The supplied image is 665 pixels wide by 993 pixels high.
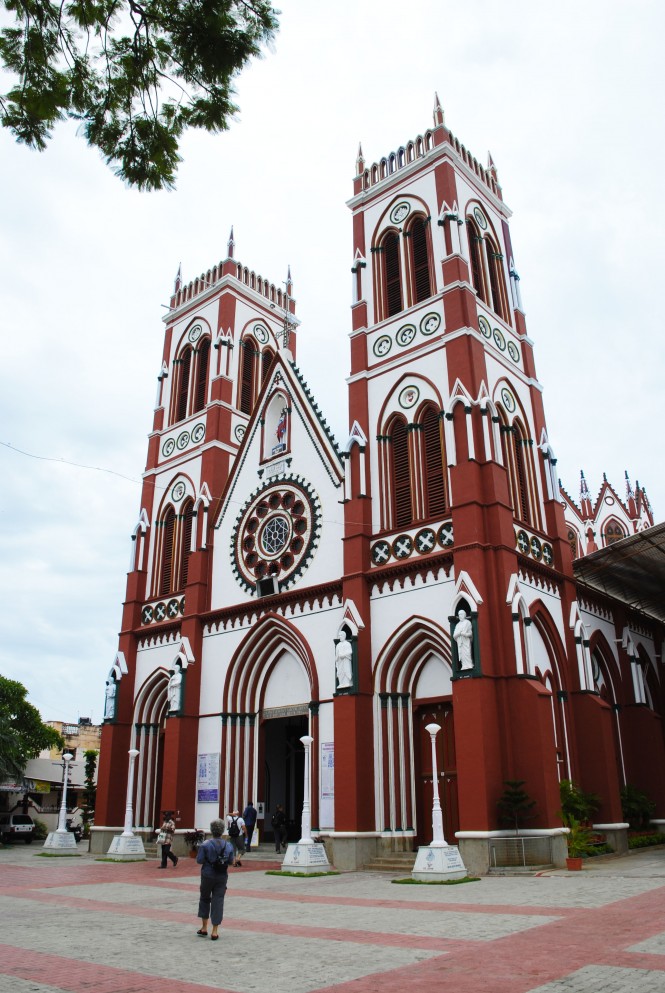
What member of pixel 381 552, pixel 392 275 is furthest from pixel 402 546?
pixel 392 275

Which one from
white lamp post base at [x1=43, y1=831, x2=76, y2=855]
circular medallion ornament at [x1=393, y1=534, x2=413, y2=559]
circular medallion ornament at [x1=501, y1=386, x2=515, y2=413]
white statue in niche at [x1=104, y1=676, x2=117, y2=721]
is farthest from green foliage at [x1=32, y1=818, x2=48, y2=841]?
circular medallion ornament at [x1=501, y1=386, x2=515, y2=413]

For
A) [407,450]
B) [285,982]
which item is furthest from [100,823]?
[285,982]

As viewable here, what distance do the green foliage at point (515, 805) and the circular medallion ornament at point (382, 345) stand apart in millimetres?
13984

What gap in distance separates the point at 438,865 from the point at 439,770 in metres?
5.16

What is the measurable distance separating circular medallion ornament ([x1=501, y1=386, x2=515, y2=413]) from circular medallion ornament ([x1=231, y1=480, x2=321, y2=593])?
6.79 metres

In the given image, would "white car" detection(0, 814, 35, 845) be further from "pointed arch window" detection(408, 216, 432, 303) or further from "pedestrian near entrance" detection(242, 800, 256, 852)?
"pointed arch window" detection(408, 216, 432, 303)

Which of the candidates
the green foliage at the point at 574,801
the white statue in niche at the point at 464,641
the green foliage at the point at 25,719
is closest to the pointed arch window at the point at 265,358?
the white statue in niche at the point at 464,641

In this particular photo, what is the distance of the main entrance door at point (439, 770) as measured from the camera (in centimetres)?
2080

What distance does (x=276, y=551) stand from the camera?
26.6 metres

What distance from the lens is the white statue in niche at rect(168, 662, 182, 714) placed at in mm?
26625

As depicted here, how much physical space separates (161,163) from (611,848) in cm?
2025

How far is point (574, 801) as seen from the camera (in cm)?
1973

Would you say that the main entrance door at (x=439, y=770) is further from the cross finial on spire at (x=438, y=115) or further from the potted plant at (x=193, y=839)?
the cross finial on spire at (x=438, y=115)

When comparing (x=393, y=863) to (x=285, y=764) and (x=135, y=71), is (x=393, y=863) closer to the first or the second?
(x=285, y=764)
